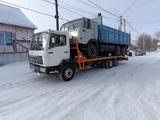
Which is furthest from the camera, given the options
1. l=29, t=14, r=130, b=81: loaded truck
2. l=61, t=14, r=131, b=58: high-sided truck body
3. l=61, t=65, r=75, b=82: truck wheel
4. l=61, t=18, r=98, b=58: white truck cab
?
l=61, t=14, r=131, b=58: high-sided truck body

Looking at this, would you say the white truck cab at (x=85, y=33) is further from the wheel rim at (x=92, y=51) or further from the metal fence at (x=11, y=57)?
the metal fence at (x=11, y=57)

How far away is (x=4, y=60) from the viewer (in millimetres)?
14648

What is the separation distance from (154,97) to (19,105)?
14.3ft

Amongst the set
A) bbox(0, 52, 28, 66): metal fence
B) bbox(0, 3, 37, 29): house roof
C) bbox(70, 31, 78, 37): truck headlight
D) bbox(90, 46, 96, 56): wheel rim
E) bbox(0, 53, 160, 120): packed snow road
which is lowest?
bbox(0, 53, 160, 120): packed snow road

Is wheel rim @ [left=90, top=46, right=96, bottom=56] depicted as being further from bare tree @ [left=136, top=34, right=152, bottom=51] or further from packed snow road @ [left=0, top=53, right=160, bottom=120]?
bare tree @ [left=136, top=34, right=152, bottom=51]

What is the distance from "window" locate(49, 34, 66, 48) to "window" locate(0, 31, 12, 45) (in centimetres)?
1089

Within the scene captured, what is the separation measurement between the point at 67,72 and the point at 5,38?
11.5m

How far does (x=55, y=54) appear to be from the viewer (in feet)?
27.5

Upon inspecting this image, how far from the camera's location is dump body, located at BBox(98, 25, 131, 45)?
11845 millimetres

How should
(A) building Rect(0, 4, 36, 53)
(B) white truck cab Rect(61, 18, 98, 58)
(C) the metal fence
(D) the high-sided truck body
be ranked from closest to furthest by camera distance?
(B) white truck cab Rect(61, 18, 98, 58)
(D) the high-sided truck body
(C) the metal fence
(A) building Rect(0, 4, 36, 53)

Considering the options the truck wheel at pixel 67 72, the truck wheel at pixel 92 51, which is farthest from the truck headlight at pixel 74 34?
the truck wheel at pixel 67 72

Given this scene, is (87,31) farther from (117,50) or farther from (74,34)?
(117,50)

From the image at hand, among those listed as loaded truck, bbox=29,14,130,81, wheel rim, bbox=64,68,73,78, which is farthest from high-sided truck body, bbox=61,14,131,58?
wheel rim, bbox=64,68,73,78

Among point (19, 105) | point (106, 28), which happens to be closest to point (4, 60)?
point (106, 28)
